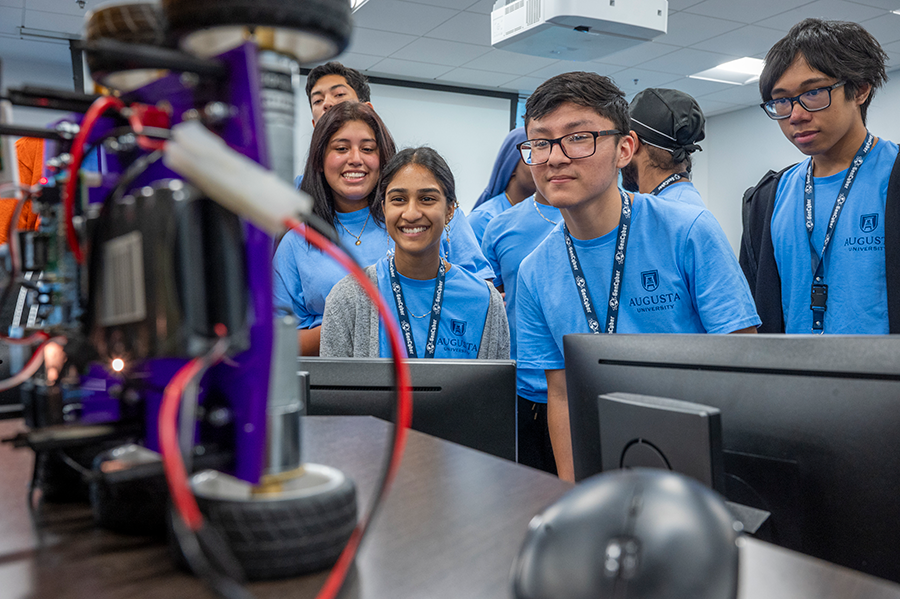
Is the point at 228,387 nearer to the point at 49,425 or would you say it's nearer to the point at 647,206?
the point at 49,425

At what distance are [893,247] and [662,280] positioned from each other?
652mm

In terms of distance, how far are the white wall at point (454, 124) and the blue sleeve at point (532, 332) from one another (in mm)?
5283

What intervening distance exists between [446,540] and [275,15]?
0.39 meters

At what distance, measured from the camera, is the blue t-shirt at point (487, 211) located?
297cm

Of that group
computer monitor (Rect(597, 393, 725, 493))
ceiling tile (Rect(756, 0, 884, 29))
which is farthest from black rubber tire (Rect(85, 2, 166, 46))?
ceiling tile (Rect(756, 0, 884, 29))

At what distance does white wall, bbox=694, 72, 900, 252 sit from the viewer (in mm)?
8016

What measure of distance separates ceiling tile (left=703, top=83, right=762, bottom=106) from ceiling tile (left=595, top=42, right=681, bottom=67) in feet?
5.09

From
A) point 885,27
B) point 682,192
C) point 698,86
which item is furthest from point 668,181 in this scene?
point 698,86

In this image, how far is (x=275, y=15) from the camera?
1.34 ft

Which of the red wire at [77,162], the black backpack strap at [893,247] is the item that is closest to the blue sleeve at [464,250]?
the black backpack strap at [893,247]

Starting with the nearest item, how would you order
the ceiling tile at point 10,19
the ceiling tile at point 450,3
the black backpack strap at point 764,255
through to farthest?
1. the black backpack strap at point 764,255
2. the ceiling tile at point 10,19
3. the ceiling tile at point 450,3

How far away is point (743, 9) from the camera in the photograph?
17.0ft

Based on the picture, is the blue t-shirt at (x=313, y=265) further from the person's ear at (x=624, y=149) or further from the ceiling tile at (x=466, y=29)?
the ceiling tile at (x=466, y=29)

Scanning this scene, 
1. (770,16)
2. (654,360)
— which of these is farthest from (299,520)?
(770,16)
